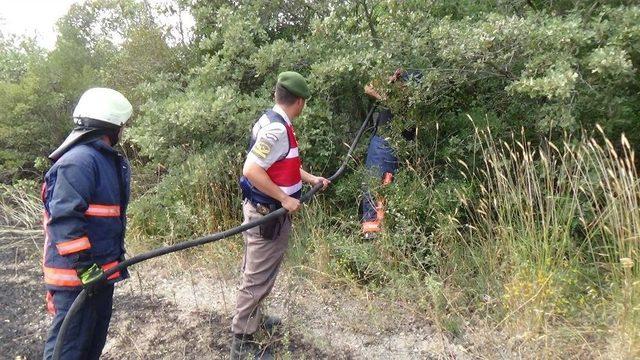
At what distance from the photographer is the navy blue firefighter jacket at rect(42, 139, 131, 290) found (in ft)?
7.92

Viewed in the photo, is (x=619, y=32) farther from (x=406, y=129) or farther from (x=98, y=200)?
(x=98, y=200)

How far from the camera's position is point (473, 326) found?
3232 mm

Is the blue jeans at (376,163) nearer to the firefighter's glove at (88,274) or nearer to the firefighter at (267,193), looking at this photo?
the firefighter at (267,193)

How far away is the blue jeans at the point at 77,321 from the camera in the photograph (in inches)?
103

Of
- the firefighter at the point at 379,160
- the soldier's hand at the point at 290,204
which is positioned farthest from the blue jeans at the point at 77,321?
the firefighter at the point at 379,160

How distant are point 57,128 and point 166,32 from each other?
8.68 ft

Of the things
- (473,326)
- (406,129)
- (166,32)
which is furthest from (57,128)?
(473,326)

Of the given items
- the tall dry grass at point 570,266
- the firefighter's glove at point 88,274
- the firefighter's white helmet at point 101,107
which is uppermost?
the firefighter's white helmet at point 101,107

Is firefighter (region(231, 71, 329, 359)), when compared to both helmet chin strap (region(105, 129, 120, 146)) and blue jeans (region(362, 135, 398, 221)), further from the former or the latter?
blue jeans (region(362, 135, 398, 221))

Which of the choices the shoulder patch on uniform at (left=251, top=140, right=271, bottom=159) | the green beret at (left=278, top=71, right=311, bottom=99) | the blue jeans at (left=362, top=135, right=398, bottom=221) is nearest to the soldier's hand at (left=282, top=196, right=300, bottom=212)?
the shoulder patch on uniform at (left=251, top=140, right=271, bottom=159)

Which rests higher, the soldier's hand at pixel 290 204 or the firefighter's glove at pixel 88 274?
the firefighter's glove at pixel 88 274

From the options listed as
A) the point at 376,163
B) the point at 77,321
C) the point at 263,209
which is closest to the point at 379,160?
the point at 376,163

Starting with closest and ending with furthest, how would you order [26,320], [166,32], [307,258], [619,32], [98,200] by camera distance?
1. [98,200]
2. [619,32]
3. [26,320]
4. [307,258]
5. [166,32]

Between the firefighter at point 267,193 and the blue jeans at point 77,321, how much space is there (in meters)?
0.89
